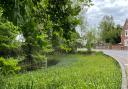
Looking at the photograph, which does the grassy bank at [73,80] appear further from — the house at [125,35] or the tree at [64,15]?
the house at [125,35]

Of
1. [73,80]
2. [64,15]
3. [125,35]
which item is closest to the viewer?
[64,15]

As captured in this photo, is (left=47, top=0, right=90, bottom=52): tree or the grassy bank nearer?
(left=47, top=0, right=90, bottom=52): tree

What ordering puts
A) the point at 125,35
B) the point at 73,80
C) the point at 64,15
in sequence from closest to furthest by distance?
the point at 64,15 < the point at 73,80 < the point at 125,35

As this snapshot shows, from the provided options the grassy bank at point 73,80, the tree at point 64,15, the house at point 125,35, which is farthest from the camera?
the house at point 125,35

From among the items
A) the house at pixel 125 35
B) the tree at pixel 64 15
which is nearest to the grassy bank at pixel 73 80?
the tree at pixel 64 15

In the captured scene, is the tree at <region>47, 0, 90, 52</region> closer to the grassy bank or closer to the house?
the grassy bank

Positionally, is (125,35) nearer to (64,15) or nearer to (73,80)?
(73,80)

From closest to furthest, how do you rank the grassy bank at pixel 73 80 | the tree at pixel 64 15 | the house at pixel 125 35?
the tree at pixel 64 15
the grassy bank at pixel 73 80
the house at pixel 125 35

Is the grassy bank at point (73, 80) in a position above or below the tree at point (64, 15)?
below

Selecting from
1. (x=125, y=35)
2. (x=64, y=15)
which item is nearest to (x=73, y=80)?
(x=64, y=15)

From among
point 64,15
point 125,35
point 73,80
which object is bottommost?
point 73,80

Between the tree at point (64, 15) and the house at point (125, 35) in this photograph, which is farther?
the house at point (125, 35)

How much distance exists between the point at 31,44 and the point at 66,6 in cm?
3666

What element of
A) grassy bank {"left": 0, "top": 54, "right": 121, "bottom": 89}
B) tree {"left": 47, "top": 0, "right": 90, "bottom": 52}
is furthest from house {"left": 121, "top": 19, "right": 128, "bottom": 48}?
tree {"left": 47, "top": 0, "right": 90, "bottom": 52}
